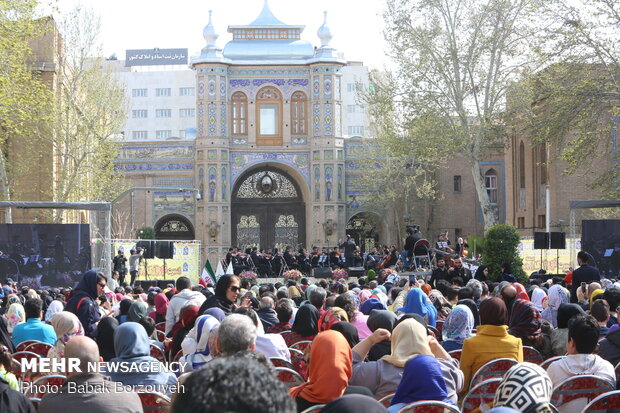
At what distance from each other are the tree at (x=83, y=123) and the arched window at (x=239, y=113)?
12.7m

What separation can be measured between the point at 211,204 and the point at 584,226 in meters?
26.9

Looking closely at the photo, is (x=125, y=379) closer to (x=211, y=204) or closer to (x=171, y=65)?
(x=211, y=204)

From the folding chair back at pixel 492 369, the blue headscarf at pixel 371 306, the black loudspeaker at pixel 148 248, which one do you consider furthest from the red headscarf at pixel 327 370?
the black loudspeaker at pixel 148 248

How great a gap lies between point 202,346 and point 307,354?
94cm

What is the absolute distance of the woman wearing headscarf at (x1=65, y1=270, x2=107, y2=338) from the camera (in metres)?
10.4

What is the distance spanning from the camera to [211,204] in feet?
148

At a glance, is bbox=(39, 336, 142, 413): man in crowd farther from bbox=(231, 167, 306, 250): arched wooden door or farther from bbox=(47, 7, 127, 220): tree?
bbox=(231, 167, 306, 250): arched wooden door

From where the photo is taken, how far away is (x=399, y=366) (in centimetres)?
671

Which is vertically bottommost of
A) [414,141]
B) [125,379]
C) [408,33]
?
[125,379]

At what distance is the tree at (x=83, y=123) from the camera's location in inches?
1245

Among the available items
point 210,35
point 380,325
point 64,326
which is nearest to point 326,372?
point 380,325

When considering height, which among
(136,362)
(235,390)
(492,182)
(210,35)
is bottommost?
(136,362)

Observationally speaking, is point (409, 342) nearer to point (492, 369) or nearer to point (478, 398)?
point (478, 398)

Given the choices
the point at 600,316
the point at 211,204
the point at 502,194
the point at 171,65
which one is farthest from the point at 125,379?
the point at 171,65
